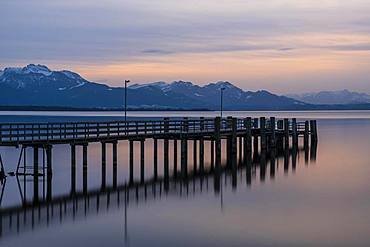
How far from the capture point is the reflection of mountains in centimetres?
2773

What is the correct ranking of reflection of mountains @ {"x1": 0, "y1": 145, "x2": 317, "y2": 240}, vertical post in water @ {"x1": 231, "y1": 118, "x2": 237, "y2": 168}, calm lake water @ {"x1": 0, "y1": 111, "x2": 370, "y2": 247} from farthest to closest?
vertical post in water @ {"x1": 231, "y1": 118, "x2": 237, "y2": 168} < reflection of mountains @ {"x1": 0, "y1": 145, "x2": 317, "y2": 240} < calm lake water @ {"x1": 0, "y1": 111, "x2": 370, "y2": 247}

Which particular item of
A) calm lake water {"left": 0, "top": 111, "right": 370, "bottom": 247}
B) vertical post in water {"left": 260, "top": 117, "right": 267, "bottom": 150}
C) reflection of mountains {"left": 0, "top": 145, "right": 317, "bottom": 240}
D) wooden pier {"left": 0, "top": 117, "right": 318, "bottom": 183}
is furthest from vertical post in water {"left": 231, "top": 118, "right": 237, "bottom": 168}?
calm lake water {"left": 0, "top": 111, "right": 370, "bottom": 247}

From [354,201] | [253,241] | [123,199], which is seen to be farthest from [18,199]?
[354,201]

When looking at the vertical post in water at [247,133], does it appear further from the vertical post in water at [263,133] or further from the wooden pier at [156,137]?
the vertical post in water at [263,133]

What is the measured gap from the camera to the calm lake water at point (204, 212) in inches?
964

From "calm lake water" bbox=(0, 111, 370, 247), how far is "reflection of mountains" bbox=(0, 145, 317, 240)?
0.15 feet

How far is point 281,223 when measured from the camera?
2728cm

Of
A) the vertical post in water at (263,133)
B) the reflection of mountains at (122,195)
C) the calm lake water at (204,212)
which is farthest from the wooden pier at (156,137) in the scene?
the reflection of mountains at (122,195)

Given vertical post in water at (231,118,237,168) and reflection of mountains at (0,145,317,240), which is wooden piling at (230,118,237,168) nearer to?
vertical post in water at (231,118,237,168)

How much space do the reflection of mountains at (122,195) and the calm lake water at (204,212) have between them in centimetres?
4

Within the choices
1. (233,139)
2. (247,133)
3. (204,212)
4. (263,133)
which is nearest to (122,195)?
(204,212)

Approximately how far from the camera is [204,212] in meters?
29.8

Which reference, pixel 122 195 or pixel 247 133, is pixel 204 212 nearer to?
pixel 122 195

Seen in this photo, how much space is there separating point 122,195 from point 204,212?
5.89m
